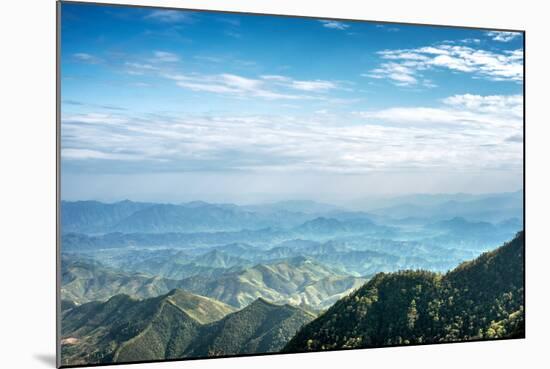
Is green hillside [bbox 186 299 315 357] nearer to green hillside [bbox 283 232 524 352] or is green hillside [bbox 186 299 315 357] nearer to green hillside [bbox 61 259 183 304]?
green hillside [bbox 283 232 524 352]

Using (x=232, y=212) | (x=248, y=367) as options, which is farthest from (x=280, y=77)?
(x=248, y=367)

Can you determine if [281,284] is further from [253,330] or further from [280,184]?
[280,184]

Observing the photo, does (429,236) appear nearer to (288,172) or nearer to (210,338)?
(288,172)

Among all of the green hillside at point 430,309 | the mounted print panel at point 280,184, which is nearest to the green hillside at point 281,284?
the mounted print panel at point 280,184

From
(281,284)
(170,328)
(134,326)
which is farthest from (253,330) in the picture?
(134,326)

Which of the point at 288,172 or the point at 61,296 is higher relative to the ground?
the point at 288,172

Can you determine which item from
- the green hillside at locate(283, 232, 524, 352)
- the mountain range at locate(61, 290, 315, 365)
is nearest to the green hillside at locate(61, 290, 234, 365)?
the mountain range at locate(61, 290, 315, 365)
